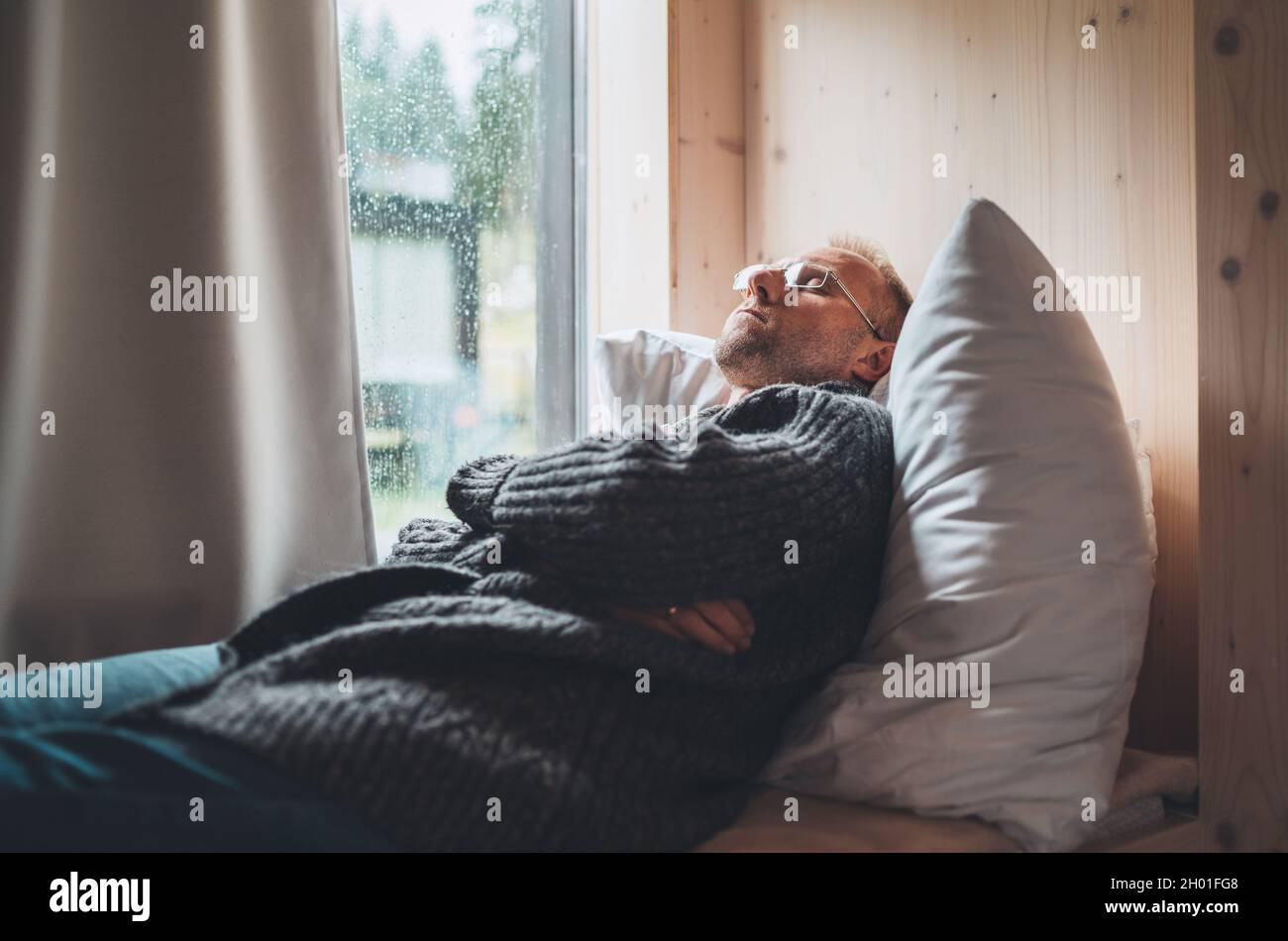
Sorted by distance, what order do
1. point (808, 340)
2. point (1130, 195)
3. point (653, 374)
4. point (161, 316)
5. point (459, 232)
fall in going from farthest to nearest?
1. point (459, 232)
2. point (653, 374)
3. point (808, 340)
4. point (161, 316)
5. point (1130, 195)


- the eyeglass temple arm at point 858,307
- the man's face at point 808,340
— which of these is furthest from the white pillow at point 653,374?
the eyeglass temple arm at point 858,307

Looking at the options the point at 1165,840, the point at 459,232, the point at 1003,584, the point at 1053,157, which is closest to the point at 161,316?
the point at 459,232

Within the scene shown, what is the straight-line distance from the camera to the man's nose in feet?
5.08

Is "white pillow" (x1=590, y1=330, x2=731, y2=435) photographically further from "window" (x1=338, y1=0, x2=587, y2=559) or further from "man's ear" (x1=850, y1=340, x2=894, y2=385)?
"window" (x1=338, y1=0, x2=587, y2=559)

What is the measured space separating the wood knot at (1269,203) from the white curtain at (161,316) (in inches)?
49.5

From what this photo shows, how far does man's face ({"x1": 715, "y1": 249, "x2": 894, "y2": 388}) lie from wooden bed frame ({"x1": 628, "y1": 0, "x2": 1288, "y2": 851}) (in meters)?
0.20

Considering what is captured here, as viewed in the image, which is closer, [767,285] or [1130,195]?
[1130,195]

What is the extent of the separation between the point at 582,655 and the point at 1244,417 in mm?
707

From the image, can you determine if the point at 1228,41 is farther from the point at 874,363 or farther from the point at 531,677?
the point at 531,677

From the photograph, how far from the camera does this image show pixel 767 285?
5.10ft

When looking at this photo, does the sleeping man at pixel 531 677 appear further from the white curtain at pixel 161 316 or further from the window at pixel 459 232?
the window at pixel 459 232

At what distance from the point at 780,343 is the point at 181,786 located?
1.04 m

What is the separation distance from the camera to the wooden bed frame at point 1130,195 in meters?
0.99

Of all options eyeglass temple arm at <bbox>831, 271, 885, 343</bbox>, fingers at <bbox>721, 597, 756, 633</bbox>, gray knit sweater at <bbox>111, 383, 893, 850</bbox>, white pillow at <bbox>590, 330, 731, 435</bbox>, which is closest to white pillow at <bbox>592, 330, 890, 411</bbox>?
white pillow at <bbox>590, 330, 731, 435</bbox>
